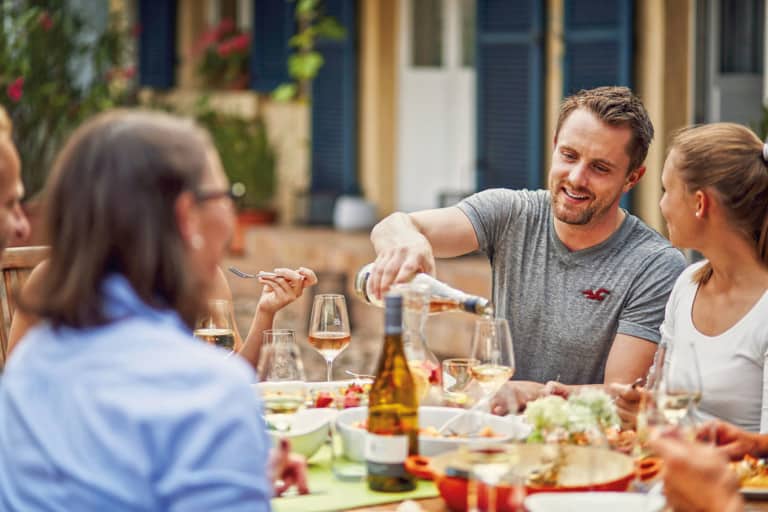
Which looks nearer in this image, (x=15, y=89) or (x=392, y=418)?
(x=392, y=418)

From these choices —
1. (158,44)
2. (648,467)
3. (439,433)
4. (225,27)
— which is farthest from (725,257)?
(158,44)

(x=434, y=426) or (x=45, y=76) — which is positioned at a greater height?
(x=45, y=76)

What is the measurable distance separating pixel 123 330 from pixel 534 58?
7061mm

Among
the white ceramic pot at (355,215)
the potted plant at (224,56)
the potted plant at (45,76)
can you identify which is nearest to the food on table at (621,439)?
the potted plant at (45,76)

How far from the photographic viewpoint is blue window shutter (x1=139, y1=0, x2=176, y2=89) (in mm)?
12359

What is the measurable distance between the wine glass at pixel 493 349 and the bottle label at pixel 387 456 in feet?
1.04

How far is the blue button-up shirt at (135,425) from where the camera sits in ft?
5.28

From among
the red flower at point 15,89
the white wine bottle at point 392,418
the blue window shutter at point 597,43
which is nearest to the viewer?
the white wine bottle at point 392,418

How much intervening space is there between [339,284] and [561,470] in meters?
6.72

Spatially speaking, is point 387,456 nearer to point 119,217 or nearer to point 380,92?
point 119,217

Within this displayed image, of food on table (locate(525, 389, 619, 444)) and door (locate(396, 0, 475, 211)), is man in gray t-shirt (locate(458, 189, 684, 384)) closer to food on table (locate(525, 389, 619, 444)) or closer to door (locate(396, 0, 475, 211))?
food on table (locate(525, 389, 619, 444))

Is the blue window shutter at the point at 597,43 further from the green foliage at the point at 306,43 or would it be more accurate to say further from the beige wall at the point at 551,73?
the green foliage at the point at 306,43

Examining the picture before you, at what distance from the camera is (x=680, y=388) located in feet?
7.17

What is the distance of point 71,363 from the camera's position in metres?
1.67
